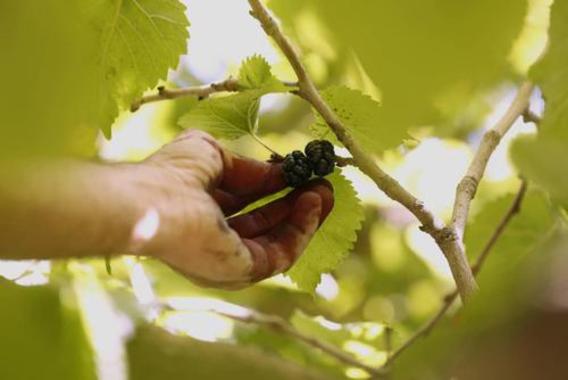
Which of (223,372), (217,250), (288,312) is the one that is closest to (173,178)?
(217,250)

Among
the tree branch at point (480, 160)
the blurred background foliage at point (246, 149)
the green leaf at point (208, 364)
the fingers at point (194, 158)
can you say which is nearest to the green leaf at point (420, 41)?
the blurred background foliage at point (246, 149)

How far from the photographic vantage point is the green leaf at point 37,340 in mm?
205

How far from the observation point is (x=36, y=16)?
4.0 inches

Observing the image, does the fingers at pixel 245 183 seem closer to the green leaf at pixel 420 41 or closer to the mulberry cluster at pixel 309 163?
the mulberry cluster at pixel 309 163

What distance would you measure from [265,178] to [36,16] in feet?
1.19

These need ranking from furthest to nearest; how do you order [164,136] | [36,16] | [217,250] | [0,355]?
[164,136]
[217,250]
[0,355]
[36,16]

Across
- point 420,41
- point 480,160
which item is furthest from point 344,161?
point 420,41

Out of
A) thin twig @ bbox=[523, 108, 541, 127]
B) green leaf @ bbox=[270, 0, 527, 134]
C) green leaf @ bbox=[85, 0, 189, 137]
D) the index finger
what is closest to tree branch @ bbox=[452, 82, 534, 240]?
thin twig @ bbox=[523, 108, 541, 127]

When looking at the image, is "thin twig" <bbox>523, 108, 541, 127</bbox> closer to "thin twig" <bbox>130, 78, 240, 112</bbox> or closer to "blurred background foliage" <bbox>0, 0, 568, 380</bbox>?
"blurred background foliage" <bbox>0, 0, 568, 380</bbox>

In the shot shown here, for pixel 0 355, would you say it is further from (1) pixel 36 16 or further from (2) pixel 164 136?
(2) pixel 164 136

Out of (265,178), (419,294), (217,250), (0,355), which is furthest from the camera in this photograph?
(419,294)

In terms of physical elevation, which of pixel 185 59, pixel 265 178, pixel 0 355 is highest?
pixel 185 59

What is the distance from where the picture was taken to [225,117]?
1.65ft

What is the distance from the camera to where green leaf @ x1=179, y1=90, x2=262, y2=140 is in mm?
490
